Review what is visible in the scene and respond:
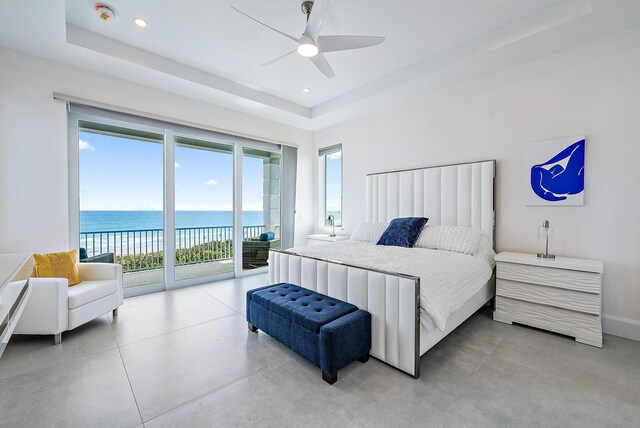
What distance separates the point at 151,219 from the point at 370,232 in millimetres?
3366

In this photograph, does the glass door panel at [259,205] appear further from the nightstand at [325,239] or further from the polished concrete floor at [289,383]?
the polished concrete floor at [289,383]

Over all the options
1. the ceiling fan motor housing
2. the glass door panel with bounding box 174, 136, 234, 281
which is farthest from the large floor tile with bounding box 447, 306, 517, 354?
the glass door panel with bounding box 174, 136, 234, 281

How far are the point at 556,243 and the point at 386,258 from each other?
1952mm

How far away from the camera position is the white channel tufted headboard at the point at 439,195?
3385 millimetres

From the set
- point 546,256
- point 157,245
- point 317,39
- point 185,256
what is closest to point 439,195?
point 546,256

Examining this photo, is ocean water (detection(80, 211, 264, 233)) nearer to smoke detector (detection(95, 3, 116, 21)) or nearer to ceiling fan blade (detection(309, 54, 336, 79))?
smoke detector (detection(95, 3, 116, 21))

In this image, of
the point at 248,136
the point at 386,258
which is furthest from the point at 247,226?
the point at 386,258

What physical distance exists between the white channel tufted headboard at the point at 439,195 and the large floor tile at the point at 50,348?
373 centimetres

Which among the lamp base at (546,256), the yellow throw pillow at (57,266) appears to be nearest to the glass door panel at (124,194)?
the yellow throw pillow at (57,266)

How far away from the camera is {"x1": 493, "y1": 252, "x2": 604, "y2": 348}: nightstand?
242 cm

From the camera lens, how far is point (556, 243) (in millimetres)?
2967

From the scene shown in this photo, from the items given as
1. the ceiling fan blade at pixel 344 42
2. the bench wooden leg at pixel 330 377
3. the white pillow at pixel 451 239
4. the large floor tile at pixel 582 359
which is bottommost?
the large floor tile at pixel 582 359

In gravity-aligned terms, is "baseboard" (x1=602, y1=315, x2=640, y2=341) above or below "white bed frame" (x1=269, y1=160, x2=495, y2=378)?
below

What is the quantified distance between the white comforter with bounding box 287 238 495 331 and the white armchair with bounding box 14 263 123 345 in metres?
2.09
